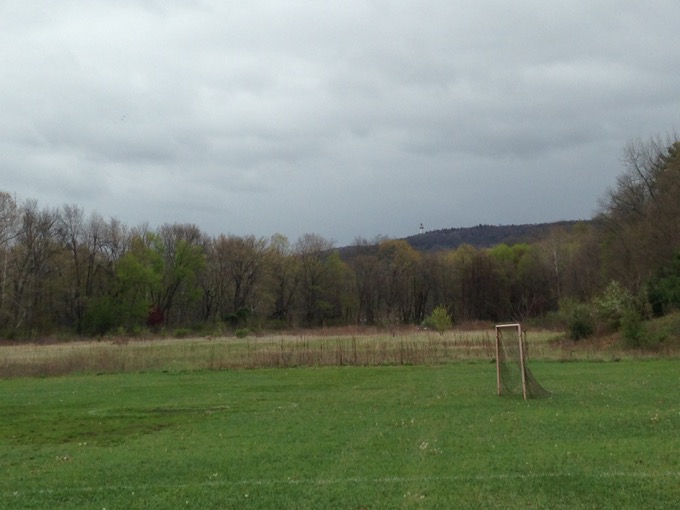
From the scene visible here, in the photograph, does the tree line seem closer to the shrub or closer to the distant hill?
the shrub

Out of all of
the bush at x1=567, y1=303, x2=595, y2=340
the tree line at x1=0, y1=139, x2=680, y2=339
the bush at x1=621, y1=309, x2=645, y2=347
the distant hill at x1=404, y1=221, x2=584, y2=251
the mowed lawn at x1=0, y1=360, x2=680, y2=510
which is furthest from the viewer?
the distant hill at x1=404, y1=221, x2=584, y2=251

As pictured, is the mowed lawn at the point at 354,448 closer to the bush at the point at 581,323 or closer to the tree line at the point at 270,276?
the bush at the point at 581,323

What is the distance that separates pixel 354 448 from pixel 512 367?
8.72 m

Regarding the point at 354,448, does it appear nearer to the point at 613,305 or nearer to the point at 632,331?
the point at 632,331

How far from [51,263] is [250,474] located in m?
82.5

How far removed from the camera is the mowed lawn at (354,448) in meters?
8.91

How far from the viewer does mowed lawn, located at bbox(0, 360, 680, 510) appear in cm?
891

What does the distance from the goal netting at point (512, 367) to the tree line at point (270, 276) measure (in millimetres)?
42683

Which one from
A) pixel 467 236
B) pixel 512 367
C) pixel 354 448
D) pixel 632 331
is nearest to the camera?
pixel 354 448

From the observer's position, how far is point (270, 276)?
103812mm

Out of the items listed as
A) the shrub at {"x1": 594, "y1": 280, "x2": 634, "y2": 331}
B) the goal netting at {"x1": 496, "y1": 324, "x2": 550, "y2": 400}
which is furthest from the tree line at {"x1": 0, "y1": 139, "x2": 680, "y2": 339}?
the goal netting at {"x1": 496, "y1": 324, "x2": 550, "y2": 400}

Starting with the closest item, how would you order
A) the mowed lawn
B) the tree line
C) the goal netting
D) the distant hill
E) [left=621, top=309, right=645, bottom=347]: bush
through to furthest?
1. the mowed lawn
2. the goal netting
3. [left=621, top=309, right=645, bottom=347]: bush
4. the tree line
5. the distant hill

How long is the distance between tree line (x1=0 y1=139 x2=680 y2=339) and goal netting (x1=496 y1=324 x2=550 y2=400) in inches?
1680

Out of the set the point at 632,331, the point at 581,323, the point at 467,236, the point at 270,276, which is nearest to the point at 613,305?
the point at 581,323
